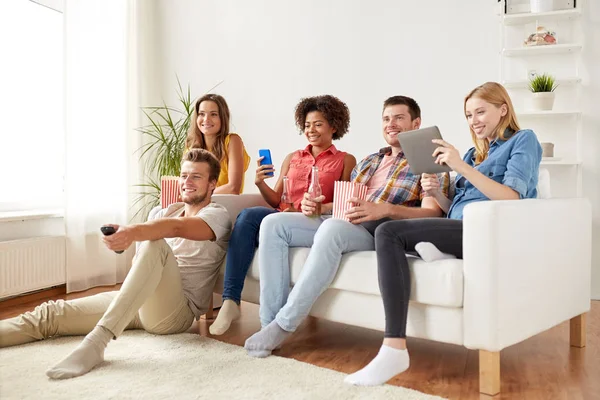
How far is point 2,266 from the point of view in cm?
328

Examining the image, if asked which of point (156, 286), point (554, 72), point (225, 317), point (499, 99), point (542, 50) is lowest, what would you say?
point (225, 317)

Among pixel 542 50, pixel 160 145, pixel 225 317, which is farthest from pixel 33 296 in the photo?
pixel 542 50

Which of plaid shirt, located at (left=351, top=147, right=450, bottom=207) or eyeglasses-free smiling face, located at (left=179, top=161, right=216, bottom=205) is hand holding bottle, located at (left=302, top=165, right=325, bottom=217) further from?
eyeglasses-free smiling face, located at (left=179, top=161, right=216, bottom=205)

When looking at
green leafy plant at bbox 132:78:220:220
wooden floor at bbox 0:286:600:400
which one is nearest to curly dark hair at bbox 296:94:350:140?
wooden floor at bbox 0:286:600:400

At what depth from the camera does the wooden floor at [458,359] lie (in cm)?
192

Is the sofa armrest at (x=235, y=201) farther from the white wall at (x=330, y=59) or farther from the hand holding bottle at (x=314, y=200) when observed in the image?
the white wall at (x=330, y=59)

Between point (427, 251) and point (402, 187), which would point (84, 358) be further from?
point (402, 187)

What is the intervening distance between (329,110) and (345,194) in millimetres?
657

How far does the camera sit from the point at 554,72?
358cm

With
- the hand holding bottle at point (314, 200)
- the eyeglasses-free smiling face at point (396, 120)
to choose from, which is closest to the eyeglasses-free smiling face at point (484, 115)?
the eyeglasses-free smiling face at point (396, 120)

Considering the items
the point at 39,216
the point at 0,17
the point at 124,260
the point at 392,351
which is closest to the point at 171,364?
the point at 392,351

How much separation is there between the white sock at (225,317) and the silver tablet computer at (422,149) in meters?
0.93

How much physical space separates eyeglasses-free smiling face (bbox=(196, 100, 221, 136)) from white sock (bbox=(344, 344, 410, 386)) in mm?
1742

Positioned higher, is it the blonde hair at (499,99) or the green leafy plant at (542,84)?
the green leafy plant at (542,84)
